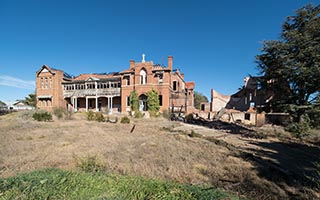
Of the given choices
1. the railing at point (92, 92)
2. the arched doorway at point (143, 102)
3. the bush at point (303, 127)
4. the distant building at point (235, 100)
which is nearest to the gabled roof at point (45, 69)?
the railing at point (92, 92)

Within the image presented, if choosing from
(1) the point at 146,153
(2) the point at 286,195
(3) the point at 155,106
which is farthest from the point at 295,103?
(3) the point at 155,106

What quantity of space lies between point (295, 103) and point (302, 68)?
2868mm

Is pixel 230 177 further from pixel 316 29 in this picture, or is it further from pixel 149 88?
pixel 149 88

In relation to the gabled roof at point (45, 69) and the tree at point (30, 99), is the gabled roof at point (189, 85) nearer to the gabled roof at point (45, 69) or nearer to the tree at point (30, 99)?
the gabled roof at point (45, 69)

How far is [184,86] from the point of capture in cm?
3334

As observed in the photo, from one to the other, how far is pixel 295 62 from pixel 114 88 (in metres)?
24.6

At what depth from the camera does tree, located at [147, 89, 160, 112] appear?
23.8 meters

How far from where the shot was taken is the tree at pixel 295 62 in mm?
10109

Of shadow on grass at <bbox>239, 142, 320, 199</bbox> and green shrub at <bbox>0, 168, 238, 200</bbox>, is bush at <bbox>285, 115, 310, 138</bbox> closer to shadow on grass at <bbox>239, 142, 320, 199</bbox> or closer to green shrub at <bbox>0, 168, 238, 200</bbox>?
shadow on grass at <bbox>239, 142, 320, 199</bbox>

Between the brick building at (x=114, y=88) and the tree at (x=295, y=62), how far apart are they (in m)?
13.8

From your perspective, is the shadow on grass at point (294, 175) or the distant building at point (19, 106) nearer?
the shadow on grass at point (294, 175)

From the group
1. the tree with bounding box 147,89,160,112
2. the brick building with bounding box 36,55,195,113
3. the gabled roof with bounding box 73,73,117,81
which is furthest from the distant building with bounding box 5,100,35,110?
the tree with bounding box 147,89,160,112

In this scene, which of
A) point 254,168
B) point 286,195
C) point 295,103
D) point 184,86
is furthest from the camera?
point 184,86

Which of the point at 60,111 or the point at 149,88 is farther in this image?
the point at 149,88
